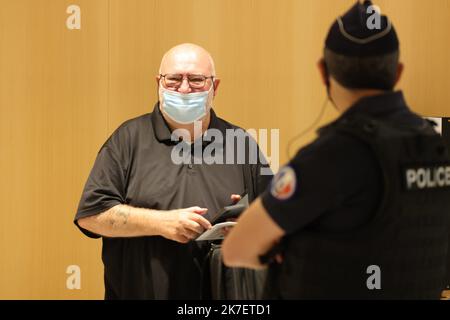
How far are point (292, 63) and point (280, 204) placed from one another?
219 cm

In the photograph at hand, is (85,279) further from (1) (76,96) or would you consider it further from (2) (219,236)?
(2) (219,236)

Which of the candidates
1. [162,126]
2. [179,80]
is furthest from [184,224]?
[179,80]

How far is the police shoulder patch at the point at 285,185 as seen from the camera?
4.37 ft

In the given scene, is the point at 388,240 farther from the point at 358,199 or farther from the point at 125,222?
the point at 125,222

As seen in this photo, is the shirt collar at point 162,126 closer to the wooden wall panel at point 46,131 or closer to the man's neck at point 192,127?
the man's neck at point 192,127

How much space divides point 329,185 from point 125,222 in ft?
3.65

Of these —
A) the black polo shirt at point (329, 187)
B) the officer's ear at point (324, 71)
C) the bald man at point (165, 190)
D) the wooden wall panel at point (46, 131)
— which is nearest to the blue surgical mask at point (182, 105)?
the bald man at point (165, 190)

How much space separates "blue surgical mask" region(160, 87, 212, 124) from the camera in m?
2.51

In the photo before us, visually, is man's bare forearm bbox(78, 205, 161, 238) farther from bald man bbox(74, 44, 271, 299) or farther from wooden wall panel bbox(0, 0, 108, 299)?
wooden wall panel bbox(0, 0, 108, 299)

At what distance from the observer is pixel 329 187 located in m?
1.32

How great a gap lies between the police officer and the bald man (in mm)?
725

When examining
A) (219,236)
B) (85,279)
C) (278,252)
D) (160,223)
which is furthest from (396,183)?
(85,279)
